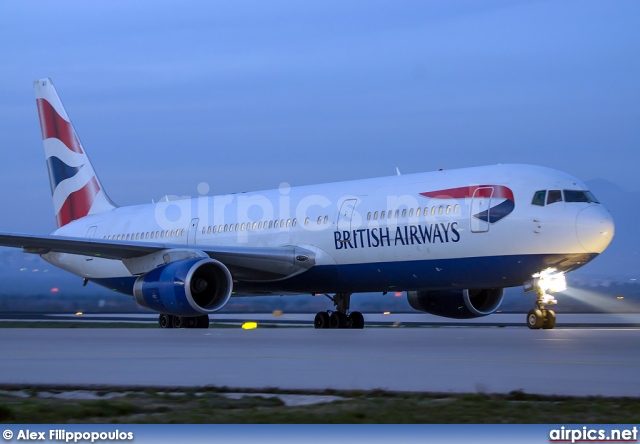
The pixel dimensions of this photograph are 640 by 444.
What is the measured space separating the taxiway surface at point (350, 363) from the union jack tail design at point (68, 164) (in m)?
14.0

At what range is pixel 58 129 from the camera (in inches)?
1202

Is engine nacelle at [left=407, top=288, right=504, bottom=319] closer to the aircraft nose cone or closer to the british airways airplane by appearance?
the british airways airplane

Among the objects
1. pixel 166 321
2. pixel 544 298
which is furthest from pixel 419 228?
pixel 166 321

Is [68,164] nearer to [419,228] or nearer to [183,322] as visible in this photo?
[183,322]

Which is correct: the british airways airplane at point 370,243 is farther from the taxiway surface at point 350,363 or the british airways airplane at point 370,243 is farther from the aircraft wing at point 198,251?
the taxiway surface at point 350,363

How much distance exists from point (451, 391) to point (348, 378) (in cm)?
147

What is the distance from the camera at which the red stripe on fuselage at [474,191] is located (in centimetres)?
1948

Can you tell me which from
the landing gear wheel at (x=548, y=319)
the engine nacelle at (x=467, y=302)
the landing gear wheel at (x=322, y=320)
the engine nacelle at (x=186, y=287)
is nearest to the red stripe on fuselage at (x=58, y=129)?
the engine nacelle at (x=186, y=287)

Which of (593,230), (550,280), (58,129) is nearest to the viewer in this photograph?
(593,230)

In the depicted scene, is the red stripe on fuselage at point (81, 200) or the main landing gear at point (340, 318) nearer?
the main landing gear at point (340, 318)

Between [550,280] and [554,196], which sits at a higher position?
[554,196]

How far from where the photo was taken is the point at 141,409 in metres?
7.41

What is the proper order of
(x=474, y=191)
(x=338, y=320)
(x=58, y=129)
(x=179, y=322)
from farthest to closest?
(x=58, y=129) < (x=338, y=320) < (x=179, y=322) < (x=474, y=191)

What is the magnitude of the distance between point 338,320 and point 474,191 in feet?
18.7
